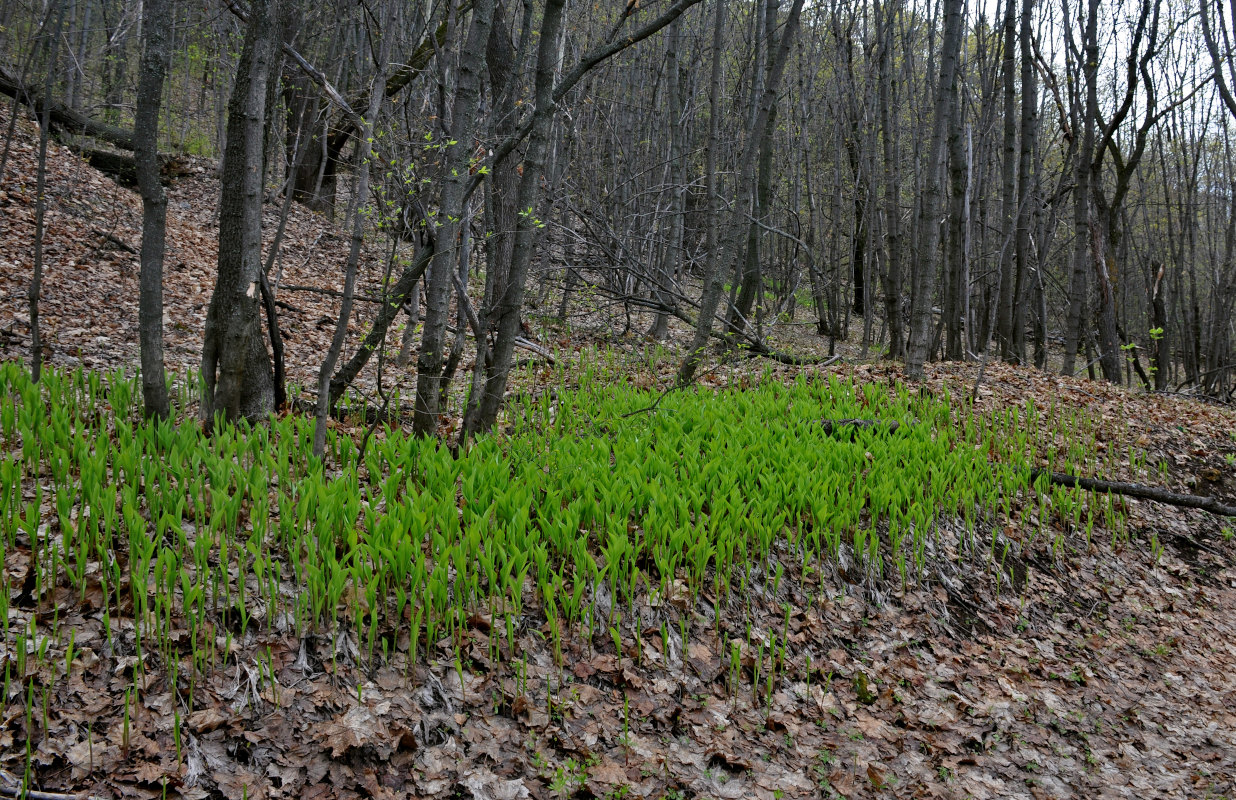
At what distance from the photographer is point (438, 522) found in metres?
3.38

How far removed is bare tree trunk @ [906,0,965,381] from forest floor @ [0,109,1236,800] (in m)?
2.97

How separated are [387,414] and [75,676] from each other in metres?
3.29

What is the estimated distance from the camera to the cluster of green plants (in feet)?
8.60

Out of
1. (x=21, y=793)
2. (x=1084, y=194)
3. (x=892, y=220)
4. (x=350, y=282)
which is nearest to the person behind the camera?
(x=21, y=793)

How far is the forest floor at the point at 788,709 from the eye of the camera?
2.16m

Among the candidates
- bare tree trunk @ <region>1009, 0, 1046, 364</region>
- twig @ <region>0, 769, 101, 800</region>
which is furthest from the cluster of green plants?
Result: bare tree trunk @ <region>1009, 0, 1046, 364</region>

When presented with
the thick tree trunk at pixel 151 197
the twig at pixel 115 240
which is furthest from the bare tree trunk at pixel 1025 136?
the twig at pixel 115 240

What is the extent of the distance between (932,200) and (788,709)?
20.0ft

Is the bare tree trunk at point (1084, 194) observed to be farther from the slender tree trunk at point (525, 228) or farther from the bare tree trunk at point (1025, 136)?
the slender tree trunk at point (525, 228)

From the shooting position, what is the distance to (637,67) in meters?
14.1

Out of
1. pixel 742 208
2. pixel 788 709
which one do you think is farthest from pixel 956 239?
pixel 788 709

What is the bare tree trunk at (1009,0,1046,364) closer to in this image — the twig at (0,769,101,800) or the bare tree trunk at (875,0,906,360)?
the bare tree trunk at (875,0,906,360)

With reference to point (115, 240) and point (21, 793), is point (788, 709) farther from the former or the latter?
point (115, 240)

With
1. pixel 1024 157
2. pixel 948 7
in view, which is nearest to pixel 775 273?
pixel 1024 157
